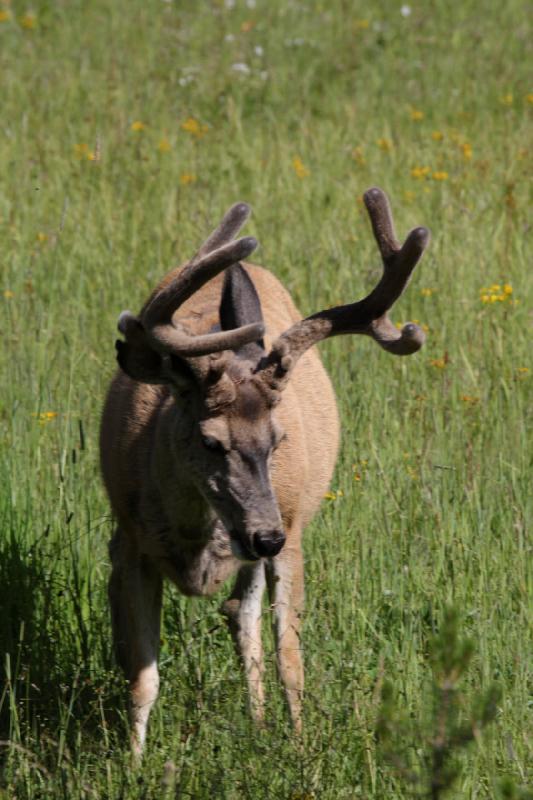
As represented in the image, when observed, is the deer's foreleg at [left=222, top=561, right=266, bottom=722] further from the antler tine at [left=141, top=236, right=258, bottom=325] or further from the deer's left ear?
the antler tine at [left=141, top=236, right=258, bottom=325]

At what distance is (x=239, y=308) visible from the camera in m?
4.81

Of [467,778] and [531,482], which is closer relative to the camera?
[467,778]

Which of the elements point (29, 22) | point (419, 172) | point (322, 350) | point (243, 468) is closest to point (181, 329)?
point (243, 468)

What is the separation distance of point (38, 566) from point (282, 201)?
398cm

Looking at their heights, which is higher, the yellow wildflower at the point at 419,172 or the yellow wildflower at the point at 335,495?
the yellow wildflower at the point at 419,172

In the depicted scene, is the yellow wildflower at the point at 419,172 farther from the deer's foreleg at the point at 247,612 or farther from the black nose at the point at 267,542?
the black nose at the point at 267,542

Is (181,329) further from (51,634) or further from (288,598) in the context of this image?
(51,634)

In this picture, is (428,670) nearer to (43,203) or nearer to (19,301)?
(19,301)

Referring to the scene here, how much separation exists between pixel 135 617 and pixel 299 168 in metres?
4.94

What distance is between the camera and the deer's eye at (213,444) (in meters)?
4.55

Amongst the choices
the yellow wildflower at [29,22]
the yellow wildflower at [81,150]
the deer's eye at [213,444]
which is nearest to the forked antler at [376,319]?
the deer's eye at [213,444]

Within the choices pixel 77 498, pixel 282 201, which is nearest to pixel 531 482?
pixel 77 498

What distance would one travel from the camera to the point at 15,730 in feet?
14.3

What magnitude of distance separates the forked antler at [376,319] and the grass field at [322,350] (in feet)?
3.03
